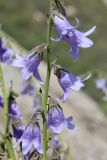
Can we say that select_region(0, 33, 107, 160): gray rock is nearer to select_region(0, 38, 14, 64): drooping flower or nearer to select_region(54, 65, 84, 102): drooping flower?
select_region(0, 38, 14, 64): drooping flower

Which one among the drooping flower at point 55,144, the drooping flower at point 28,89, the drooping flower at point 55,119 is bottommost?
the drooping flower at point 28,89

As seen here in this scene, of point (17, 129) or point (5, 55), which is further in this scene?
point (5, 55)

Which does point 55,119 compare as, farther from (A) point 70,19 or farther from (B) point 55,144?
(A) point 70,19

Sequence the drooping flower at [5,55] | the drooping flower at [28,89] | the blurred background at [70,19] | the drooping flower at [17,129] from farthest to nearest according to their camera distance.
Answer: the blurred background at [70,19] < the drooping flower at [28,89] < the drooping flower at [5,55] < the drooping flower at [17,129]

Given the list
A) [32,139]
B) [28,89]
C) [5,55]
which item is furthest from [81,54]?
[32,139]

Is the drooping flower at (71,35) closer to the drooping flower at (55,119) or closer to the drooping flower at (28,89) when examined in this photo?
the drooping flower at (55,119)

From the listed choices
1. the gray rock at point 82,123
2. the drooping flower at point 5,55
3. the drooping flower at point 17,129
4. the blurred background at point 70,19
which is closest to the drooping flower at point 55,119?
the drooping flower at point 17,129

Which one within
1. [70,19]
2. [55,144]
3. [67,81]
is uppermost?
[67,81]
